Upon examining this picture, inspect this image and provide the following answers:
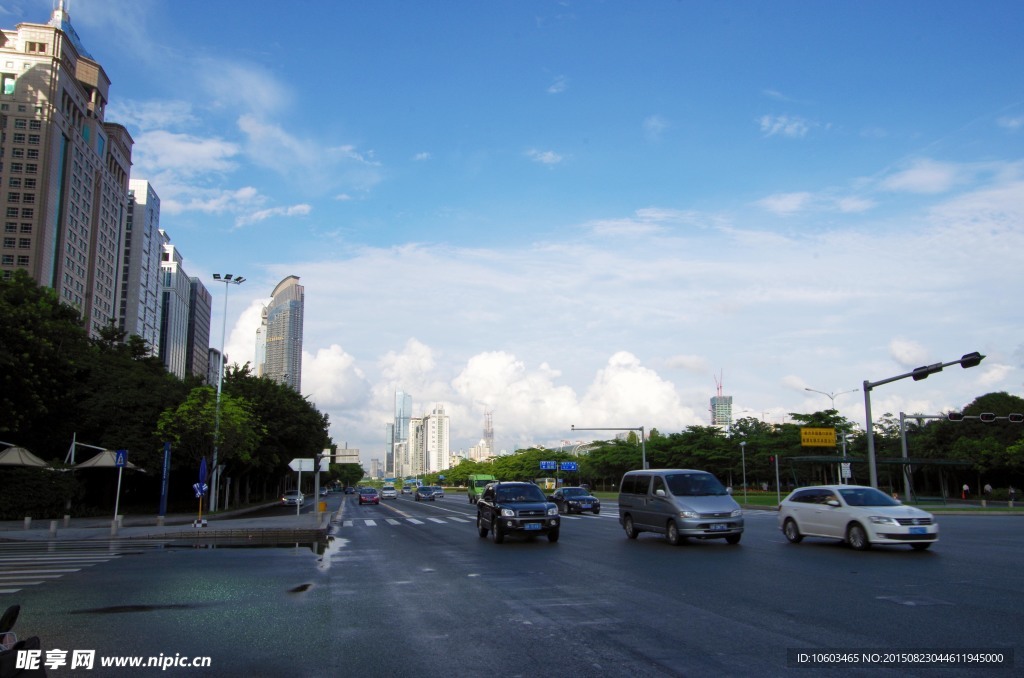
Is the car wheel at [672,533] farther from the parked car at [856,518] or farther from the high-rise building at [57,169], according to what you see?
the high-rise building at [57,169]

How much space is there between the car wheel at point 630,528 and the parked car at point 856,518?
398cm

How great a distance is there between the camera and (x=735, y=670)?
6309mm

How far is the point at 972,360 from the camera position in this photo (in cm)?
2503

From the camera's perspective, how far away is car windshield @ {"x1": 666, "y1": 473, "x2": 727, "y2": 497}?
18.7 metres

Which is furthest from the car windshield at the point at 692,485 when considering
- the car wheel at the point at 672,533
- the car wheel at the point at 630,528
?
the car wheel at the point at 630,528

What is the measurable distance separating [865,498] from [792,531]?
2287 mm

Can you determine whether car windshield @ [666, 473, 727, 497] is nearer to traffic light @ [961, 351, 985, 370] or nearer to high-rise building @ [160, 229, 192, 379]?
traffic light @ [961, 351, 985, 370]

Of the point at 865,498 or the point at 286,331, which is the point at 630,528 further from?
the point at 286,331

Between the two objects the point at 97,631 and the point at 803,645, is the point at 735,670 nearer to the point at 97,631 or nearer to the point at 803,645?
the point at 803,645

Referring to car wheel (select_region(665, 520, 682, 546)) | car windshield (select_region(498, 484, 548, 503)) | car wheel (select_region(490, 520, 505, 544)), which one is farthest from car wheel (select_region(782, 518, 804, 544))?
car wheel (select_region(490, 520, 505, 544))

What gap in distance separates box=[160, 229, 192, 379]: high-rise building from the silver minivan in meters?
177

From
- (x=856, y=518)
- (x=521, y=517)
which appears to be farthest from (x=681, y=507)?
(x=521, y=517)

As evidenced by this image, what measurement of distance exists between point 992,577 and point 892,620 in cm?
492

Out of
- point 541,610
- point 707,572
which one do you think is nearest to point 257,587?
point 541,610
